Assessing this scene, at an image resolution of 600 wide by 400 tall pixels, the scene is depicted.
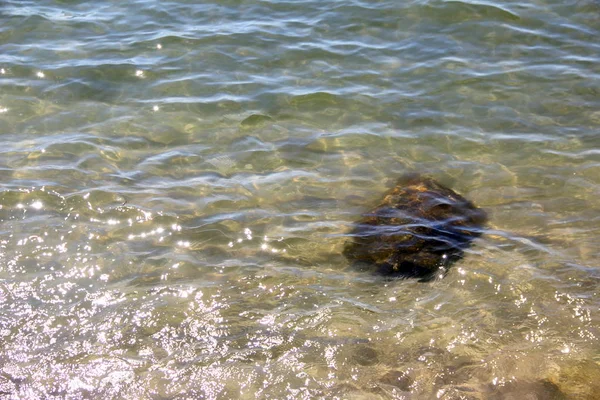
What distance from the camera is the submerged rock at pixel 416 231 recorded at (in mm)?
5336

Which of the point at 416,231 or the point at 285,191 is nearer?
the point at 416,231

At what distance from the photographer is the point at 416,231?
18.7 ft

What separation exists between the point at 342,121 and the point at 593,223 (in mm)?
3065

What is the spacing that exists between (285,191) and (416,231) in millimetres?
1461

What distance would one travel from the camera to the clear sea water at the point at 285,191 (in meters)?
4.33

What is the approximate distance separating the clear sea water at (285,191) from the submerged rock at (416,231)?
141 millimetres

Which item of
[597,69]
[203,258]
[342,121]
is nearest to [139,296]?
[203,258]

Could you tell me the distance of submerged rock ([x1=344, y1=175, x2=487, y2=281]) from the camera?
5336 millimetres

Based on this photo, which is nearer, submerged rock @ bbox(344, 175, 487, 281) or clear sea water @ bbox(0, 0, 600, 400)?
clear sea water @ bbox(0, 0, 600, 400)

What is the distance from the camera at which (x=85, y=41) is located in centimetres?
926

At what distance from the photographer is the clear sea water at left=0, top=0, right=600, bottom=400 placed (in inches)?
170

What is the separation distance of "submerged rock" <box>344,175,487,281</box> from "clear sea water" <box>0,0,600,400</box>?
0.46 feet

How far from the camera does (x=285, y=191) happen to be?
20.9 ft

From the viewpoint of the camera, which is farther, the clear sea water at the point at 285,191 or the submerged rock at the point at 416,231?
the submerged rock at the point at 416,231
